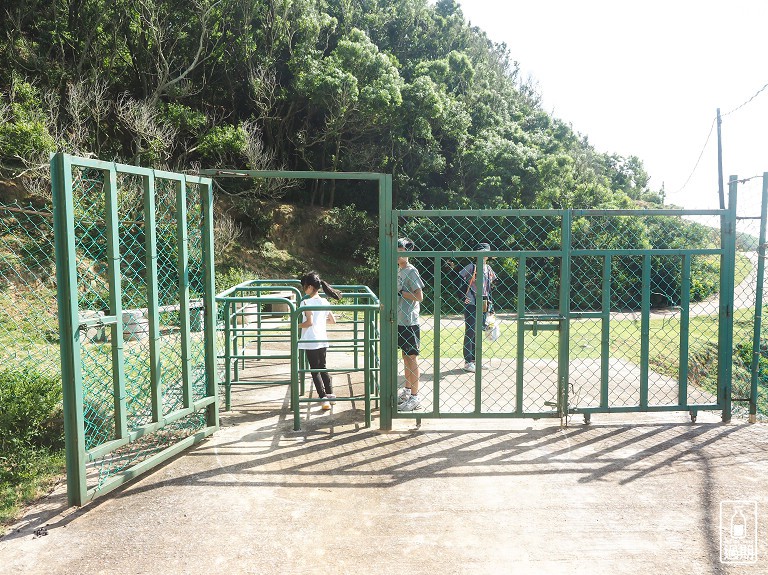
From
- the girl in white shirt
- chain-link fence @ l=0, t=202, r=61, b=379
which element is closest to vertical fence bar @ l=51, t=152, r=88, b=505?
chain-link fence @ l=0, t=202, r=61, b=379

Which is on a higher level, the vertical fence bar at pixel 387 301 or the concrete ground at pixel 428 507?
the vertical fence bar at pixel 387 301

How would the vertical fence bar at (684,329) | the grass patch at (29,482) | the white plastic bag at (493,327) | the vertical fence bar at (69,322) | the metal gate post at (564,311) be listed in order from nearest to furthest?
1. the vertical fence bar at (69,322)
2. the grass patch at (29,482)
3. the metal gate post at (564,311)
4. the vertical fence bar at (684,329)
5. the white plastic bag at (493,327)

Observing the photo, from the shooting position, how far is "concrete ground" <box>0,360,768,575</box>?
2.90 m

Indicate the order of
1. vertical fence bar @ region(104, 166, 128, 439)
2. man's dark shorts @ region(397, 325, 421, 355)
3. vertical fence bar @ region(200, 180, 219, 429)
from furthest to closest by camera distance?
man's dark shorts @ region(397, 325, 421, 355)
vertical fence bar @ region(200, 180, 219, 429)
vertical fence bar @ region(104, 166, 128, 439)

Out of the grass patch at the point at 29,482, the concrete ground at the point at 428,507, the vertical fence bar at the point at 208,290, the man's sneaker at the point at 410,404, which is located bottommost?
the concrete ground at the point at 428,507

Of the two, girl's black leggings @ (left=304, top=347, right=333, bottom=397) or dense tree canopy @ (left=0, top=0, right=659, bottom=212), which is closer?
girl's black leggings @ (left=304, top=347, right=333, bottom=397)

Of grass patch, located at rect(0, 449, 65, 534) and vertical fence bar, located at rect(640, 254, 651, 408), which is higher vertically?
vertical fence bar, located at rect(640, 254, 651, 408)

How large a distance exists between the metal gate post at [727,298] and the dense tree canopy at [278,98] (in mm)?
14576

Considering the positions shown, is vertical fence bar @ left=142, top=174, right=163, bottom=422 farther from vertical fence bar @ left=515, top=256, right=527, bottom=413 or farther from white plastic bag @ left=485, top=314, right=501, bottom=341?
white plastic bag @ left=485, top=314, right=501, bottom=341

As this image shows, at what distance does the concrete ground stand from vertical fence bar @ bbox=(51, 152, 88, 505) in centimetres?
24

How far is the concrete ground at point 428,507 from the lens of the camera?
2.90 metres

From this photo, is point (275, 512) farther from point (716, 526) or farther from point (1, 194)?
point (1, 194)

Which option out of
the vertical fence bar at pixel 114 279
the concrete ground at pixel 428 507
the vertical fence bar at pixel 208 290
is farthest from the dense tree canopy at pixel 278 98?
the concrete ground at pixel 428 507

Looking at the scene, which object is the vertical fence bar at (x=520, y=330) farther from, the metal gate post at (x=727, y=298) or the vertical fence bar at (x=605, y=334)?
the metal gate post at (x=727, y=298)
